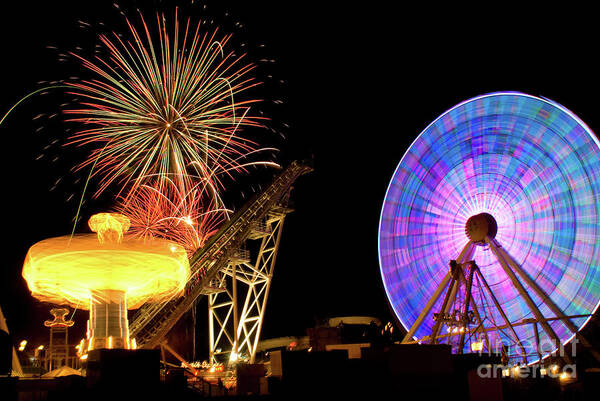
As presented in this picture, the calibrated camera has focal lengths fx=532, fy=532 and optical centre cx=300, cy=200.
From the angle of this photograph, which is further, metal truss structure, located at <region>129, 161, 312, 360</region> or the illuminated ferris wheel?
metal truss structure, located at <region>129, 161, 312, 360</region>

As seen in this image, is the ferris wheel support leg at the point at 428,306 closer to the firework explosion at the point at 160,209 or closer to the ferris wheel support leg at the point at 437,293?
the ferris wheel support leg at the point at 437,293

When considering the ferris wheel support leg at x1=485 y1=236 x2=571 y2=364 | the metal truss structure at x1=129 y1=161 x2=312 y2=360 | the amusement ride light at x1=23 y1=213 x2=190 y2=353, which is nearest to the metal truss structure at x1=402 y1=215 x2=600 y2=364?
the ferris wheel support leg at x1=485 y1=236 x2=571 y2=364

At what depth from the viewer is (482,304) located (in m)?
28.0

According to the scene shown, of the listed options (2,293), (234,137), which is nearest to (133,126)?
(234,137)

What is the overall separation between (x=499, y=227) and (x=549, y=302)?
17.5ft

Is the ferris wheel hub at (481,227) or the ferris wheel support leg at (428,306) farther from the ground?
the ferris wheel hub at (481,227)

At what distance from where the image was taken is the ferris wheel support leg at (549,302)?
878 inches

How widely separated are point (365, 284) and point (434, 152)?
26995mm

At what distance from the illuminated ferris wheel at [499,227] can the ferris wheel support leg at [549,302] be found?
5 centimetres

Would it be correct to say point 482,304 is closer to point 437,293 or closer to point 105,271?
point 437,293

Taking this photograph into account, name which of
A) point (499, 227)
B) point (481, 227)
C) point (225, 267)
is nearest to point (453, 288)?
point (481, 227)

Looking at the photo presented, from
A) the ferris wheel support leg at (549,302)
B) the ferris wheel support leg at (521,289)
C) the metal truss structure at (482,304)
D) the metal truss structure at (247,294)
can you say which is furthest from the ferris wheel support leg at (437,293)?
the metal truss structure at (247,294)

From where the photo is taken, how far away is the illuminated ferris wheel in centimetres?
2308

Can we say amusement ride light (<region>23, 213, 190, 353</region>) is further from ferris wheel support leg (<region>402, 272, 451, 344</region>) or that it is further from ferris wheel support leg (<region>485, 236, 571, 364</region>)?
ferris wheel support leg (<region>485, 236, 571, 364</region>)
